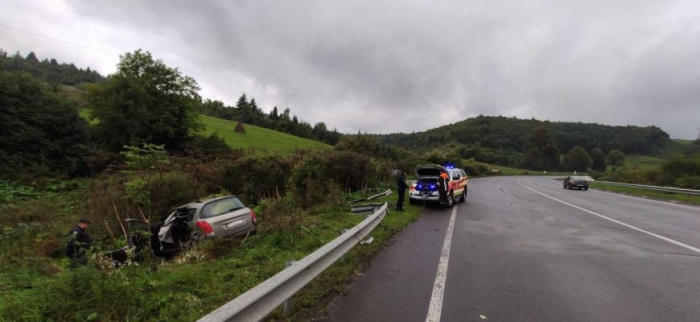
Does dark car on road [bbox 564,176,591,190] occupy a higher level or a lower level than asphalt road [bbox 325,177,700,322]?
higher

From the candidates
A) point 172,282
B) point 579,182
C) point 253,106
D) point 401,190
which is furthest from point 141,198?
point 253,106

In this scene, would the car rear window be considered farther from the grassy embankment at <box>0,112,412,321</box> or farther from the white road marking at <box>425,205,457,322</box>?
the white road marking at <box>425,205,457,322</box>

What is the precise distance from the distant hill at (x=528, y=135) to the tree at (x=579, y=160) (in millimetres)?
→ 9115

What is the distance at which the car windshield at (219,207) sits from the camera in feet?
28.1

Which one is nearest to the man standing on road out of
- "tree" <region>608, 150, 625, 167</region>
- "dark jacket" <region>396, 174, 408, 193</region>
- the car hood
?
the car hood

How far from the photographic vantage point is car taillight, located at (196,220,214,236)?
809 cm

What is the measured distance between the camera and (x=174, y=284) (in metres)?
4.56

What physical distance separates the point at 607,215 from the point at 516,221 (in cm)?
412

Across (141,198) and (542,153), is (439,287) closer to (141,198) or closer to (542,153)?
(141,198)

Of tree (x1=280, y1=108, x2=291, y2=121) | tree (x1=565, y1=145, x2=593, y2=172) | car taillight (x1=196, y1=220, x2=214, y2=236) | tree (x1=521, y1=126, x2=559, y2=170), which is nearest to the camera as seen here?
car taillight (x1=196, y1=220, x2=214, y2=236)

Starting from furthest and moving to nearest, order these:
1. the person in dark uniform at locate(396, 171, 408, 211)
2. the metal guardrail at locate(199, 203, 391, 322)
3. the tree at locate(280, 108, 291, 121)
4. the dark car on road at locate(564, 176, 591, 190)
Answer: the tree at locate(280, 108, 291, 121)
the dark car on road at locate(564, 176, 591, 190)
the person in dark uniform at locate(396, 171, 408, 211)
the metal guardrail at locate(199, 203, 391, 322)

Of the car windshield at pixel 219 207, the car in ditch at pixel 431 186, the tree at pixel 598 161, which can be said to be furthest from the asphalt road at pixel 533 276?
the tree at pixel 598 161

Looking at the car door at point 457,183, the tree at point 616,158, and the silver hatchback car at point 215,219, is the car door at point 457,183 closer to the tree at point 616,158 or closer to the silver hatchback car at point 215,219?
the silver hatchback car at point 215,219

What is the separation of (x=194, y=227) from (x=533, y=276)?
746cm
